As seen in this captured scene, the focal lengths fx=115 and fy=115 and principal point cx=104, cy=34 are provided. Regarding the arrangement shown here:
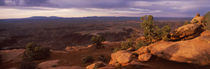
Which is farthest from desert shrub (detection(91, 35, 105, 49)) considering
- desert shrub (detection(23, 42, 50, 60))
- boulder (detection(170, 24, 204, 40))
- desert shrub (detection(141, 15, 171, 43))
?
boulder (detection(170, 24, 204, 40))

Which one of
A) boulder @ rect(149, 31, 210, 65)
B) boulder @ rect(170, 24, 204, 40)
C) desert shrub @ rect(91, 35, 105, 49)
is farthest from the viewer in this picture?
desert shrub @ rect(91, 35, 105, 49)

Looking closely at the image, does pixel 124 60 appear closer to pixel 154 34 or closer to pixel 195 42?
pixel 195 42

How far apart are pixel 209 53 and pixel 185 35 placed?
5.83m

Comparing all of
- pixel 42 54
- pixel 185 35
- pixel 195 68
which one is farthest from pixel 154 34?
pixel 42 54

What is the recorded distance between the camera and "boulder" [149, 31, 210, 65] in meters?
7.80

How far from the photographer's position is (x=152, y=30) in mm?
13641

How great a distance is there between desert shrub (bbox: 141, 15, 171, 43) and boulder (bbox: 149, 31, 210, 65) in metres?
3.75

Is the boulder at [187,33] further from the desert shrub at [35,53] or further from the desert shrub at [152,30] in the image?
the desert shrub at [35,53]

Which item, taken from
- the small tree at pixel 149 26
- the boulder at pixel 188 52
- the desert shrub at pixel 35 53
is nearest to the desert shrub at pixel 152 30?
the small tree at pixel 149 26

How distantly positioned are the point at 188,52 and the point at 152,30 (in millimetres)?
5482

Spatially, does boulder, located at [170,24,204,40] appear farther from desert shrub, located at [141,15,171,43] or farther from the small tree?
the small tree

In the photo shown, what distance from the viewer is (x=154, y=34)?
45.5 feet

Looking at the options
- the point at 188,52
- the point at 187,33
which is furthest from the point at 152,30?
the point at 188,52

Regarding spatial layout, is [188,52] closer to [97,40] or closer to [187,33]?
[187,33]
